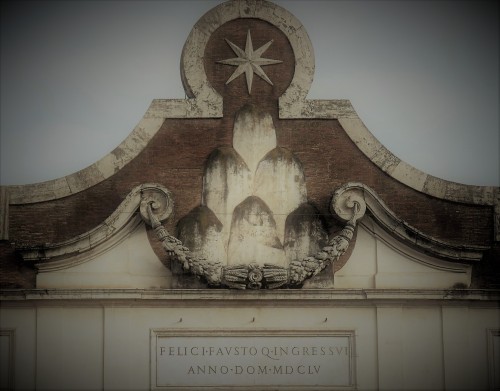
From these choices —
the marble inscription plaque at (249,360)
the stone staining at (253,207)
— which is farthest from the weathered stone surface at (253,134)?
the marble inscription plaque at (249,360)

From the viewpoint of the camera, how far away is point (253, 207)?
22609mm

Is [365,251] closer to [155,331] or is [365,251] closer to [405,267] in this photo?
[405,267]

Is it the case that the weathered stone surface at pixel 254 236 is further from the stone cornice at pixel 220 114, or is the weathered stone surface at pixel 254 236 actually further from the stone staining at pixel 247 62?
the stone staining at pixel 247 62

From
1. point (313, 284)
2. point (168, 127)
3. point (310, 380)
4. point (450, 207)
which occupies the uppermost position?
point (168, 127)

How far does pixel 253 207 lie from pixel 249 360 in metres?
2.81

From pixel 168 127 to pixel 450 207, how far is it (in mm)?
5542

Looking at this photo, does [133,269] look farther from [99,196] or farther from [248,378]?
[248,378]

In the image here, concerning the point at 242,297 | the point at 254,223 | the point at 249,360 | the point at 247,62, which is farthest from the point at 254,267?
the point at 247,62

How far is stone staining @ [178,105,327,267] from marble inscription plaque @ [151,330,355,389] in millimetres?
1428

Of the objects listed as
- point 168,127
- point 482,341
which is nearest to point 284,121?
point 168,127

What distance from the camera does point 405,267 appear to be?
2273 centimetres

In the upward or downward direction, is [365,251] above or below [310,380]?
above

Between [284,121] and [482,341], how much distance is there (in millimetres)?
5526

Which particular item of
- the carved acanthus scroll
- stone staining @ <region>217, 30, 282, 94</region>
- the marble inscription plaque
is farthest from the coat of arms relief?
the marble inscription plaque
